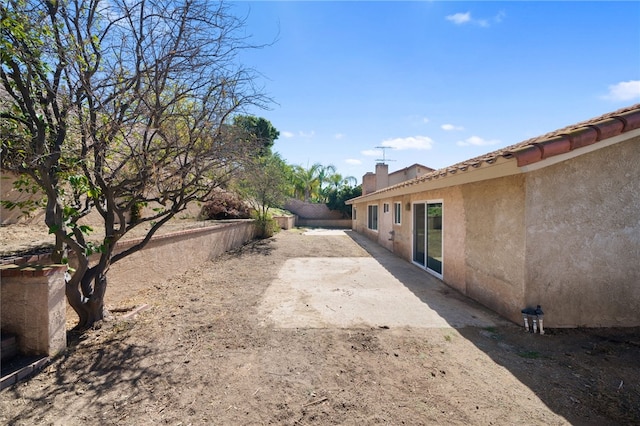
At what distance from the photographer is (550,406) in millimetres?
3006

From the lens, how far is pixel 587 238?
16.8ft

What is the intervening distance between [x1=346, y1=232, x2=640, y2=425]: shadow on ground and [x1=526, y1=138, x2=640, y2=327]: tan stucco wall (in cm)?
40

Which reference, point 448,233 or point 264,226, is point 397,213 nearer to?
point 448,233

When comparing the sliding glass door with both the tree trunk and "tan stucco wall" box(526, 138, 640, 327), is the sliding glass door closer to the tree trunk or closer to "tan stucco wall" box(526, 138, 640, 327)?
"tan stucco wall" box(526, 138, 640, 327)

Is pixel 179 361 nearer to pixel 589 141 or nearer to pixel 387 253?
pixel 589 141

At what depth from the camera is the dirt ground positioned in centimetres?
288

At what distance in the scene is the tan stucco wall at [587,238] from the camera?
5.07 m

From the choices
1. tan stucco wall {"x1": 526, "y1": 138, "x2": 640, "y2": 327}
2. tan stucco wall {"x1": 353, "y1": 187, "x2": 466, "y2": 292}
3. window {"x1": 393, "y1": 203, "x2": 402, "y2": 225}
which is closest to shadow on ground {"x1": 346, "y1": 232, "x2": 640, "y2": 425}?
tan stucco wall {"x1": 526, "y1": 138, "x2": 640, "y2": 327}

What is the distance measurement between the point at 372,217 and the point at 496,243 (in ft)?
48.8

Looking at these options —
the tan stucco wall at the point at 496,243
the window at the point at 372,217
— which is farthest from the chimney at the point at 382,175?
the tan stucco wall at the point at 496,243

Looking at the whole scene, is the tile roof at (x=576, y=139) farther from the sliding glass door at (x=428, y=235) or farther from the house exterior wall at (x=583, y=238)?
the sliding glass door at (x=428, y=235)

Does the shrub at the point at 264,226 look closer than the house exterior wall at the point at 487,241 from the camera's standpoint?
No

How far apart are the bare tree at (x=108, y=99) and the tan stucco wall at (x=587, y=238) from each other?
5677 mm

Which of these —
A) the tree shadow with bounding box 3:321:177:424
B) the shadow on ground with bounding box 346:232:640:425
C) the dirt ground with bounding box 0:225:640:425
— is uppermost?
the tree shadow with bounding box 3:321:177:424
